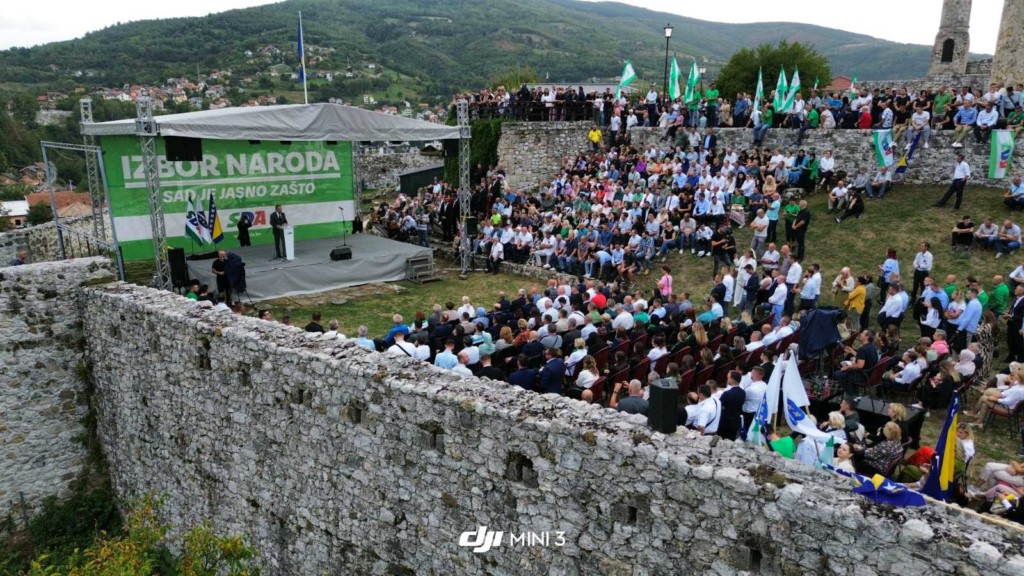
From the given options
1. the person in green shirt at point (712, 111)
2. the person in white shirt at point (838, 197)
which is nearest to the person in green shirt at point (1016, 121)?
the person in white shirt at point (838, 197)

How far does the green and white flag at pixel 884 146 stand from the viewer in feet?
57.8

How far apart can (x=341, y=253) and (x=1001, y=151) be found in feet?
53.3

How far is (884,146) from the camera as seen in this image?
1773 centimetres

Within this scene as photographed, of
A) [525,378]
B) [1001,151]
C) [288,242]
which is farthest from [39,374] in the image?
[1001,151]

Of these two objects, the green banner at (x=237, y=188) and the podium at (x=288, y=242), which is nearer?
the green banner at (x=237, y=188)

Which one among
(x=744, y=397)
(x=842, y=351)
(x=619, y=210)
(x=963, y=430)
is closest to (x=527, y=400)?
(x=744, y=397)

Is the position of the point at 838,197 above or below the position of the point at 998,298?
above

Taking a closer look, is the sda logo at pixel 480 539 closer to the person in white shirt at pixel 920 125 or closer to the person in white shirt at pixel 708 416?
the person in white shirt at pixel 708 416

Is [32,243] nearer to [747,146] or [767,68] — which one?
[747,146]

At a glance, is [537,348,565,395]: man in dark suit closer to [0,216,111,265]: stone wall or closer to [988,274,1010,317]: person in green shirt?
[988,274,1010,317]: person in green shirt

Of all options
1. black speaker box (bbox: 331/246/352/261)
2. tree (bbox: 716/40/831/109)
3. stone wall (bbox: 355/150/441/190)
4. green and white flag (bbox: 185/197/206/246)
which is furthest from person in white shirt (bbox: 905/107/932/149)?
tree (bbox: 716/40/831/109)

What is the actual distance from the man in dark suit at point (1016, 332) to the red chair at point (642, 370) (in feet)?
18.9

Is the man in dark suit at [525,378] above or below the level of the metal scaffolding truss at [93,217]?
below

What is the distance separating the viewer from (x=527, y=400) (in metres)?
6.01
